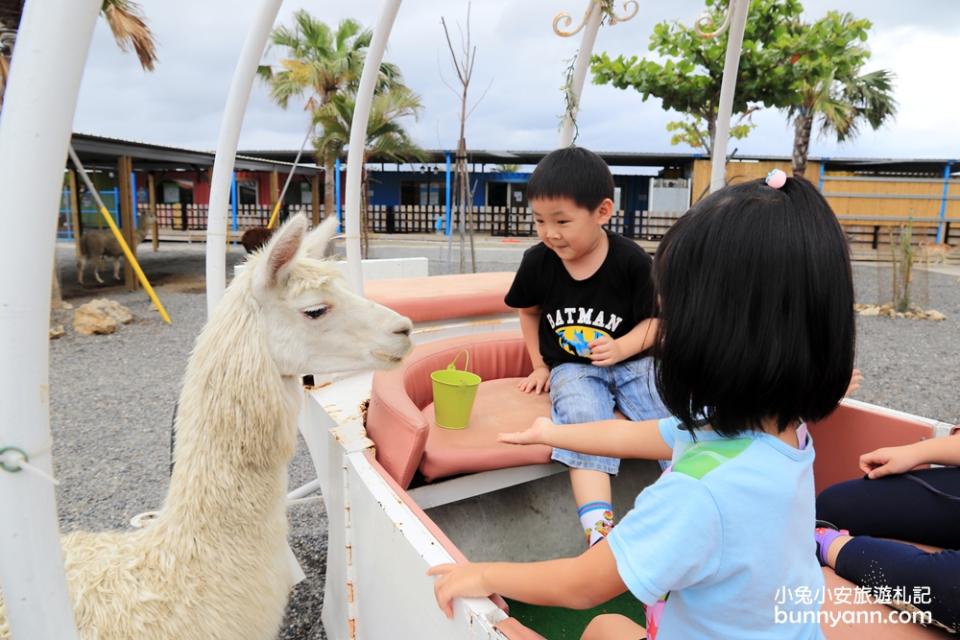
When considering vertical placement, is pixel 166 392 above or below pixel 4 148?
below

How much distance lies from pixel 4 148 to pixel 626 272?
6.91ft

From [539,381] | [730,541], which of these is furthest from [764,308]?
[539,381]

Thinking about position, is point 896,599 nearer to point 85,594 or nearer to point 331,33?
point 85,594

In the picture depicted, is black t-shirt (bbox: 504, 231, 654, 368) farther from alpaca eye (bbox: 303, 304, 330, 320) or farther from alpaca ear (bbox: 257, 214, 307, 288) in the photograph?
alpaca ear (bbox: 257, 214, 307, 288)

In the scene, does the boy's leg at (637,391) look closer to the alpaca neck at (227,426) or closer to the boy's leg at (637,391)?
the boy's leg at (637,391)

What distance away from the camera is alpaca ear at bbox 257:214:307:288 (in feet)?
4.81

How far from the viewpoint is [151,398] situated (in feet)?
18.9

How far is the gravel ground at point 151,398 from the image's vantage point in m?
3.48

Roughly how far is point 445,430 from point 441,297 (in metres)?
1.24

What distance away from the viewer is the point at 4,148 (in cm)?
70

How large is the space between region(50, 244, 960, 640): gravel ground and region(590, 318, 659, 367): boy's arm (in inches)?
63.9

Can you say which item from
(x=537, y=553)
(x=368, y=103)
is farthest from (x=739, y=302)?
(x=368, y=103)

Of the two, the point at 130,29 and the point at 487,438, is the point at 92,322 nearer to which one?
the point at 130,29

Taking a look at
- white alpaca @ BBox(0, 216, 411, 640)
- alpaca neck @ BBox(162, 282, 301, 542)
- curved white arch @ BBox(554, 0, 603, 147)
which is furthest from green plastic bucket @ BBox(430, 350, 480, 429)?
curved white arch @ BBox(554, 0, 603, 147)
